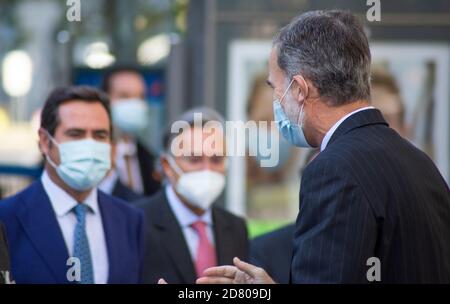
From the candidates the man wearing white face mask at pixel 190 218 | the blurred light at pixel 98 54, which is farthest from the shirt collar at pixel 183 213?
the blurred light at pixel 98 54

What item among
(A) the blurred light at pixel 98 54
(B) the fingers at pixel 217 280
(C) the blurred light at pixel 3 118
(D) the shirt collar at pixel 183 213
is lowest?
(D) the shirt collar at pixel 183 213

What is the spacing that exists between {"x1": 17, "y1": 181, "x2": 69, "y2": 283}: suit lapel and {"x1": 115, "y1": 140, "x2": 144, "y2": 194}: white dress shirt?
Answer: 2.76 meters

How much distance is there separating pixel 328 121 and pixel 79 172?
6.49 feet

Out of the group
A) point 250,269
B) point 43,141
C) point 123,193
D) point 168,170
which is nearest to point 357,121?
point 250,269

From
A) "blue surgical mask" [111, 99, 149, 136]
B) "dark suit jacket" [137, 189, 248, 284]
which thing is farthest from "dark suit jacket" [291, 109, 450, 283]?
"blue surgical mask" [111, 99, 149, 136]

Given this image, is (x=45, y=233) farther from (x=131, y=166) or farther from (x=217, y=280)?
(x=131, y=166)

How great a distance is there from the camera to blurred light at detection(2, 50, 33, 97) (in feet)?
40.8

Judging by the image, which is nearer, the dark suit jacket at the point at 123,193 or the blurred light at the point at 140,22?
the dark suit jacket at the point at 123,193

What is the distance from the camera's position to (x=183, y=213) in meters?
5.59

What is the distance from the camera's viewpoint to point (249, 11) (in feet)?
28.3

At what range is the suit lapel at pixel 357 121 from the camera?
10.4 feet

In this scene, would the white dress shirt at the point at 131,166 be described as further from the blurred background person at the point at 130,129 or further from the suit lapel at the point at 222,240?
the suit lapel at the point at 222,240

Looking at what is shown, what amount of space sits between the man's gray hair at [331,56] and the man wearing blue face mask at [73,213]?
5.99 feet

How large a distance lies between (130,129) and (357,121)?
505cm
